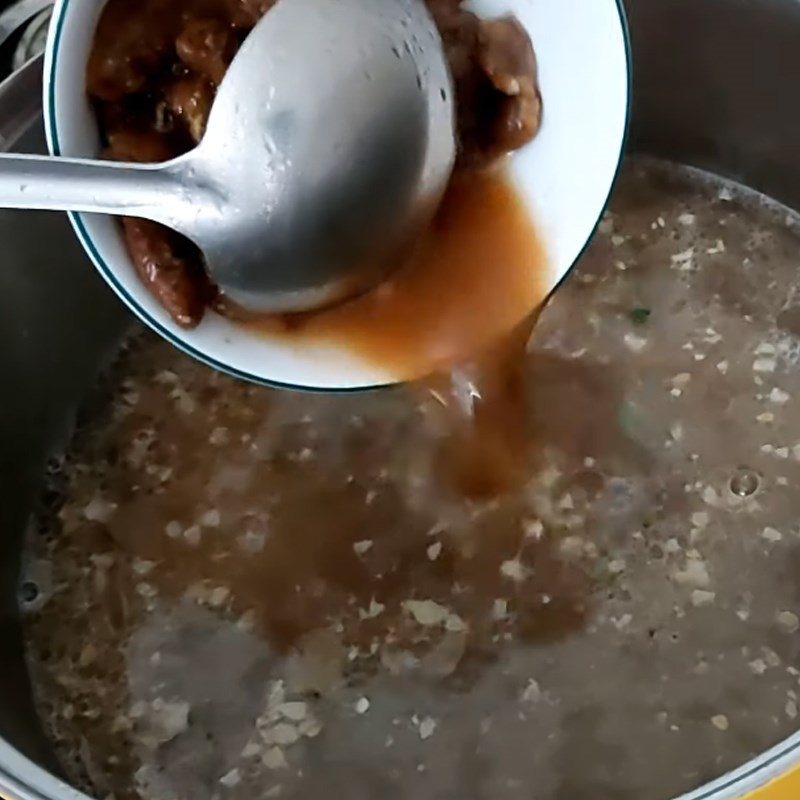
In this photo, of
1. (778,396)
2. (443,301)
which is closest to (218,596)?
(443,301)

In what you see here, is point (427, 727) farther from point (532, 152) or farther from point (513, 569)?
point (532, 152)

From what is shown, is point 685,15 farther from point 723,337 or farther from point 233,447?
point 233,447

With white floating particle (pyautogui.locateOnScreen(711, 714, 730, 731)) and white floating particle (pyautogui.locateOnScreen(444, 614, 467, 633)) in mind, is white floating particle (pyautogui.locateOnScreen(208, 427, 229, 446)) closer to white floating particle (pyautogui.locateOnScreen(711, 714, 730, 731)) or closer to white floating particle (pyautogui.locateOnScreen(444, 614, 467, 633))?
white floating particle (pyautogui.locateOnScreen(444, 614, 467, 633))

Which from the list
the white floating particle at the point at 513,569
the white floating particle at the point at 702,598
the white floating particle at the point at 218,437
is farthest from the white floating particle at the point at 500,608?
the white floating particle at the point at 218,437

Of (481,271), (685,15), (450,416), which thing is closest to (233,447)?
(450,416)

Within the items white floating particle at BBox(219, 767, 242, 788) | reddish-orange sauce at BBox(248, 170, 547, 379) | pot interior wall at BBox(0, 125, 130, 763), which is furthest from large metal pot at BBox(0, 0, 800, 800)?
reddish-orange sauce at BBox(248, 170, 547, 379)

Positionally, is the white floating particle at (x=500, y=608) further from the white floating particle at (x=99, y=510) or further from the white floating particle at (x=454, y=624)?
the white floating particle at (x=99, y=510)

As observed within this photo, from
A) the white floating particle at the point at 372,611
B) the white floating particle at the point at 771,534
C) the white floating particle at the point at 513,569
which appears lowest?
the white floating particle at the point at 771,534
